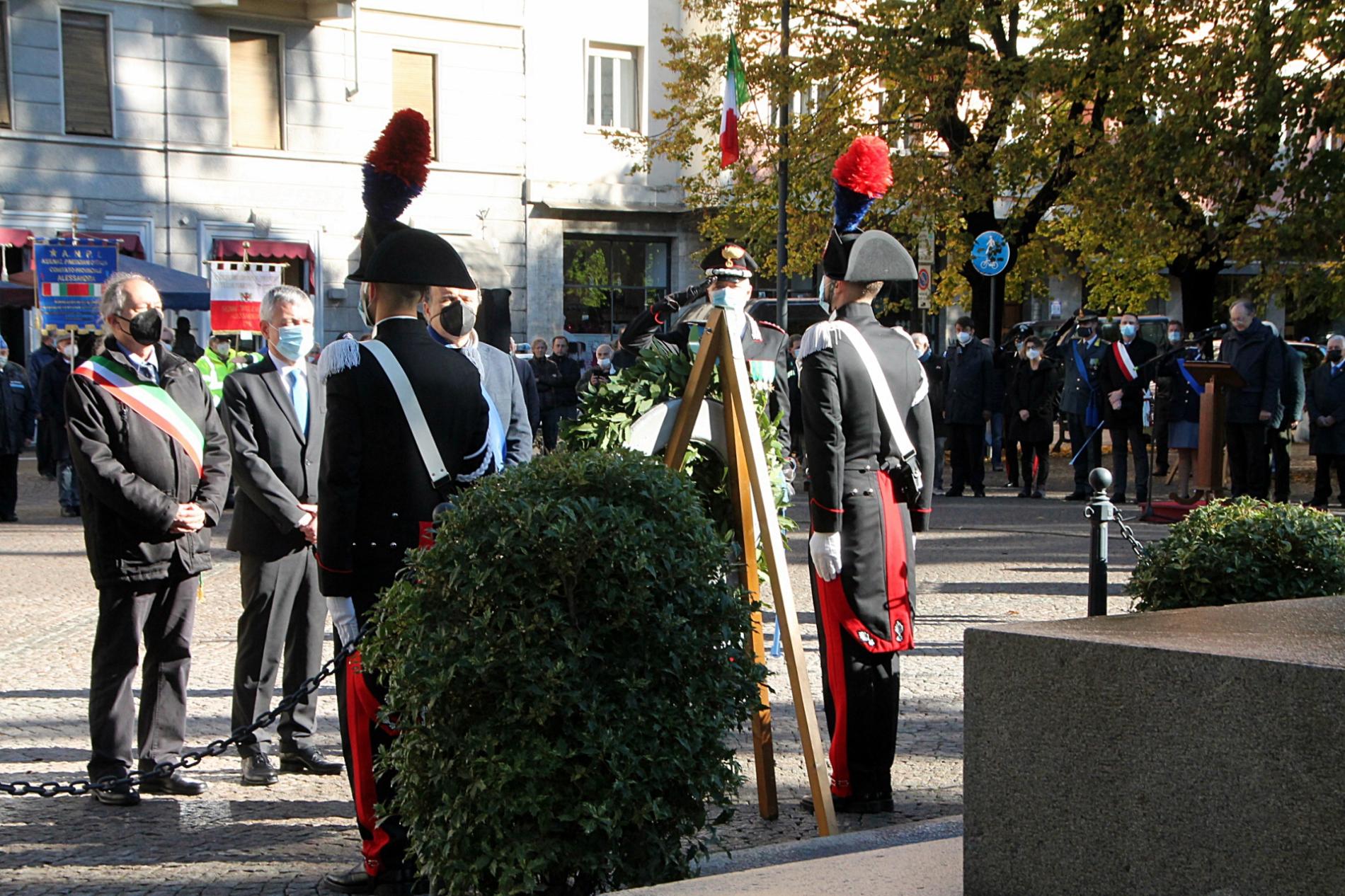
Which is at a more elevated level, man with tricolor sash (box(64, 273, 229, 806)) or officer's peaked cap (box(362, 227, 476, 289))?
officer's peaked cap (box(362, 227, 476, 289))

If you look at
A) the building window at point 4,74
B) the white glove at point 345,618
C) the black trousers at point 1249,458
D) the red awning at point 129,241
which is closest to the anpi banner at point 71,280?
the red awning at point 129,241

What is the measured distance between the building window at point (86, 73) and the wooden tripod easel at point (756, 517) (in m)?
23.9

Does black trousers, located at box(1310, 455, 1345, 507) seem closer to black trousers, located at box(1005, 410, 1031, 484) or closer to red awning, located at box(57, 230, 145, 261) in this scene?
black trousers, located at box(1005, 410, 1031, 484)

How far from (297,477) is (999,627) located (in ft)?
12.2

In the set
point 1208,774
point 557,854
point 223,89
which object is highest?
point 223,89

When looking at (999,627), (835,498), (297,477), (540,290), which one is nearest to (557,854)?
(999,627)

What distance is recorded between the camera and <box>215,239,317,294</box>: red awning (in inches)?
1091

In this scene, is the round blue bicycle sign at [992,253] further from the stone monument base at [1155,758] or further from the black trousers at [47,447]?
the stone monument base at [1155,758]

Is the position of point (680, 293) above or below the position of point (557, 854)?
above

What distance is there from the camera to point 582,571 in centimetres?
379

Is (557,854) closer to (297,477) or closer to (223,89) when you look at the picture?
(297,477)

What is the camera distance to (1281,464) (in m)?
17.4

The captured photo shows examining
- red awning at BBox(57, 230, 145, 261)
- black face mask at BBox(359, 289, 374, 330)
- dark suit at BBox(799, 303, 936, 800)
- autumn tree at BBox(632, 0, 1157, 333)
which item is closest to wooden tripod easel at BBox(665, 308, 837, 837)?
dark suit at BBox(799, 303, 936, 800)

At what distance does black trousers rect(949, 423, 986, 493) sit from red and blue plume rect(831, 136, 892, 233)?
42.7 ft
